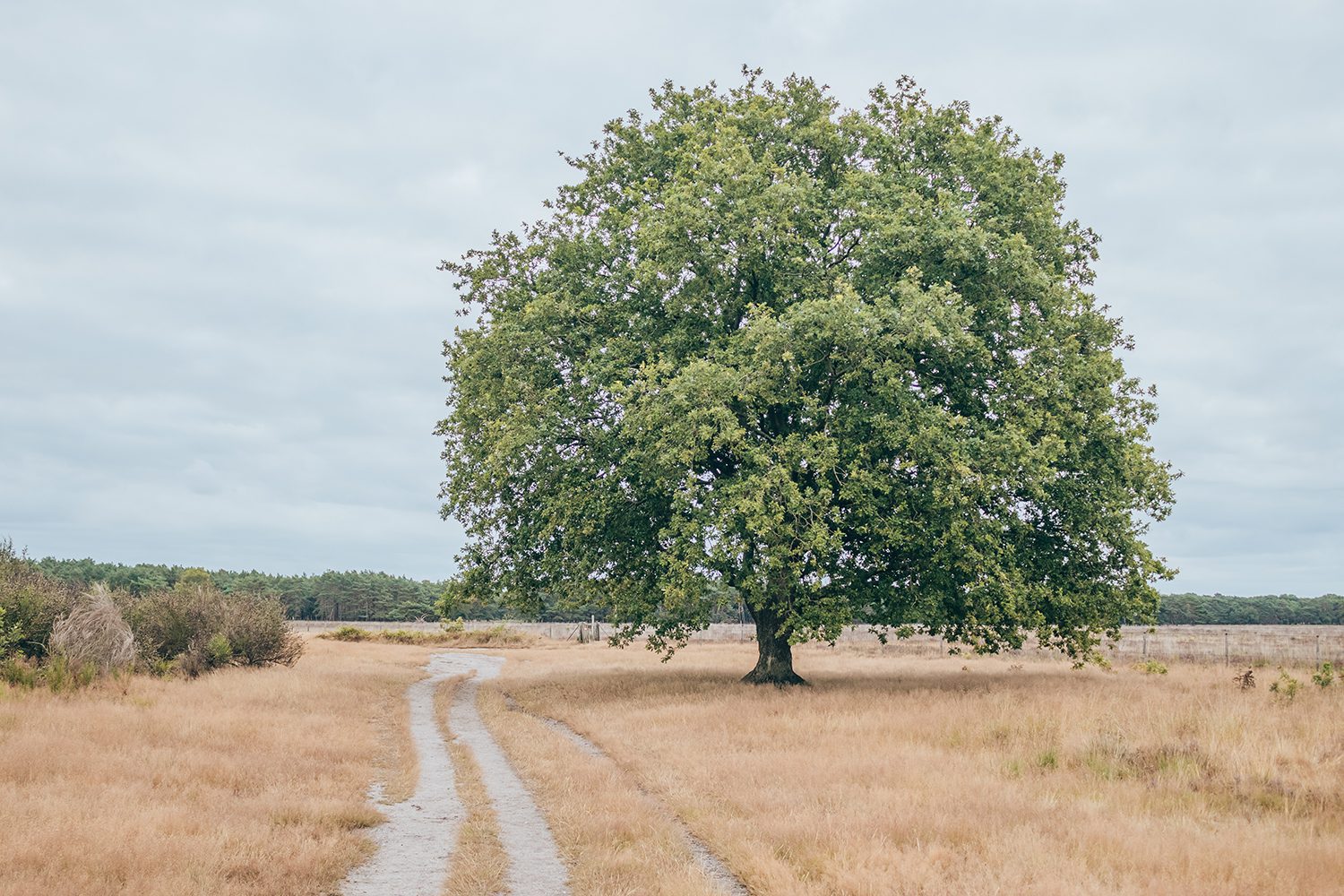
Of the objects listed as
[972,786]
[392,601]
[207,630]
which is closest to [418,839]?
[972,786]

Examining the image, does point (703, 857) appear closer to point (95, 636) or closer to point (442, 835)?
point (442, 835)

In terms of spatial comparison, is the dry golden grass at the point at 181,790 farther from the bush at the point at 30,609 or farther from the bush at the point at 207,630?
the bush at the point at 207,630

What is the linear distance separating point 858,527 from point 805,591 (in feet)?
8.97

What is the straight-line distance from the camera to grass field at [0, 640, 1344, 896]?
854cm

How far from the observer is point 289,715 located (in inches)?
798

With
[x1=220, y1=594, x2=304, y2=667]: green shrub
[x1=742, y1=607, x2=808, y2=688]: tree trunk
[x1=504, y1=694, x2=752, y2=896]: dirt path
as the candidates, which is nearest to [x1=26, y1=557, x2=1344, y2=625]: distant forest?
[x1=220, y1=594, x2=304, y2=667]: green shrub

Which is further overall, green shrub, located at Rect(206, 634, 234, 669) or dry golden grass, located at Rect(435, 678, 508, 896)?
green shrub, located at Rect(206, 634, 234, 669)

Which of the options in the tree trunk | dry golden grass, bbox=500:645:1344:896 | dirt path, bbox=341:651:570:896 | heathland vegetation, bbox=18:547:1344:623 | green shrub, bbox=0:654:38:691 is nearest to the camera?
dry golden grass, bbox=500:645:1344:896

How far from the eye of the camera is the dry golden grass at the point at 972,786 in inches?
334

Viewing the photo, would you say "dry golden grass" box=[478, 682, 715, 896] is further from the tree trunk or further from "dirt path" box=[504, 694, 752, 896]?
the tree trunk

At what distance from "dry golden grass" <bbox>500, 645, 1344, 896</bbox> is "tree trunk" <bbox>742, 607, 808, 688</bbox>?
2.94 m

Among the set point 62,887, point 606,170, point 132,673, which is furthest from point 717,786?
point 606,170

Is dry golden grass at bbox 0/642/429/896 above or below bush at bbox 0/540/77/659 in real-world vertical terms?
below

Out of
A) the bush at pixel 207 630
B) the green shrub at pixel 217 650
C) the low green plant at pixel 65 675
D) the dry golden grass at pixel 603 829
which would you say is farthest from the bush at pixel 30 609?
the dry golden grass at pixel 603 829
